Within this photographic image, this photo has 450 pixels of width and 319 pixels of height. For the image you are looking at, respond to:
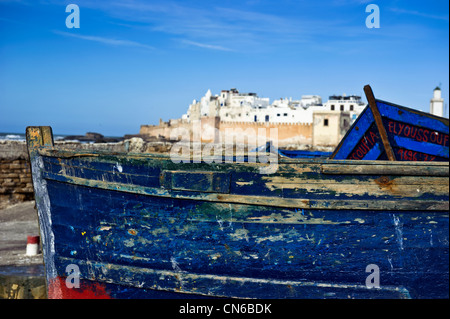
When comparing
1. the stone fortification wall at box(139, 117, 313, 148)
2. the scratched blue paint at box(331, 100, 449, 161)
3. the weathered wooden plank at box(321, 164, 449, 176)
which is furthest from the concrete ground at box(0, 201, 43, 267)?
the stone fortification wall at box(139, 117, 313, 148)

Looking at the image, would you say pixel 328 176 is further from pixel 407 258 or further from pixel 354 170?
pixel 407 258

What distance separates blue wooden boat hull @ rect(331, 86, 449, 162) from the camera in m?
4.54

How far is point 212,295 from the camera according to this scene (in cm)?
377

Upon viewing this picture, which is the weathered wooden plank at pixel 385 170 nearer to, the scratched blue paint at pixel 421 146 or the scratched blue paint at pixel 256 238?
the scratched blue paint at pixel 256 238

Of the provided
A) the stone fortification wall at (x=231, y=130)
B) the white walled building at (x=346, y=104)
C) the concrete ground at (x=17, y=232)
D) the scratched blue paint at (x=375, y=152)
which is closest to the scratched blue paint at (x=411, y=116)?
the scratched blue paint at (x=375, y=152)

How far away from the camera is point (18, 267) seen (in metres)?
5.48

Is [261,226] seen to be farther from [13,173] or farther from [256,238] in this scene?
[13,173]

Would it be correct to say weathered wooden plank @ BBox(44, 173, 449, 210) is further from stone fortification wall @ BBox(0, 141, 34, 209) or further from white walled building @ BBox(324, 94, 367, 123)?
white walled building @ BBox(324, 94, 367, 123)

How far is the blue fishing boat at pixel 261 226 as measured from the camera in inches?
135

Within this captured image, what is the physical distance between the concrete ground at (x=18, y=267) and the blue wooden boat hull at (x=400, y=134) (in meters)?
4.34

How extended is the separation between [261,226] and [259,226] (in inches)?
0.7
